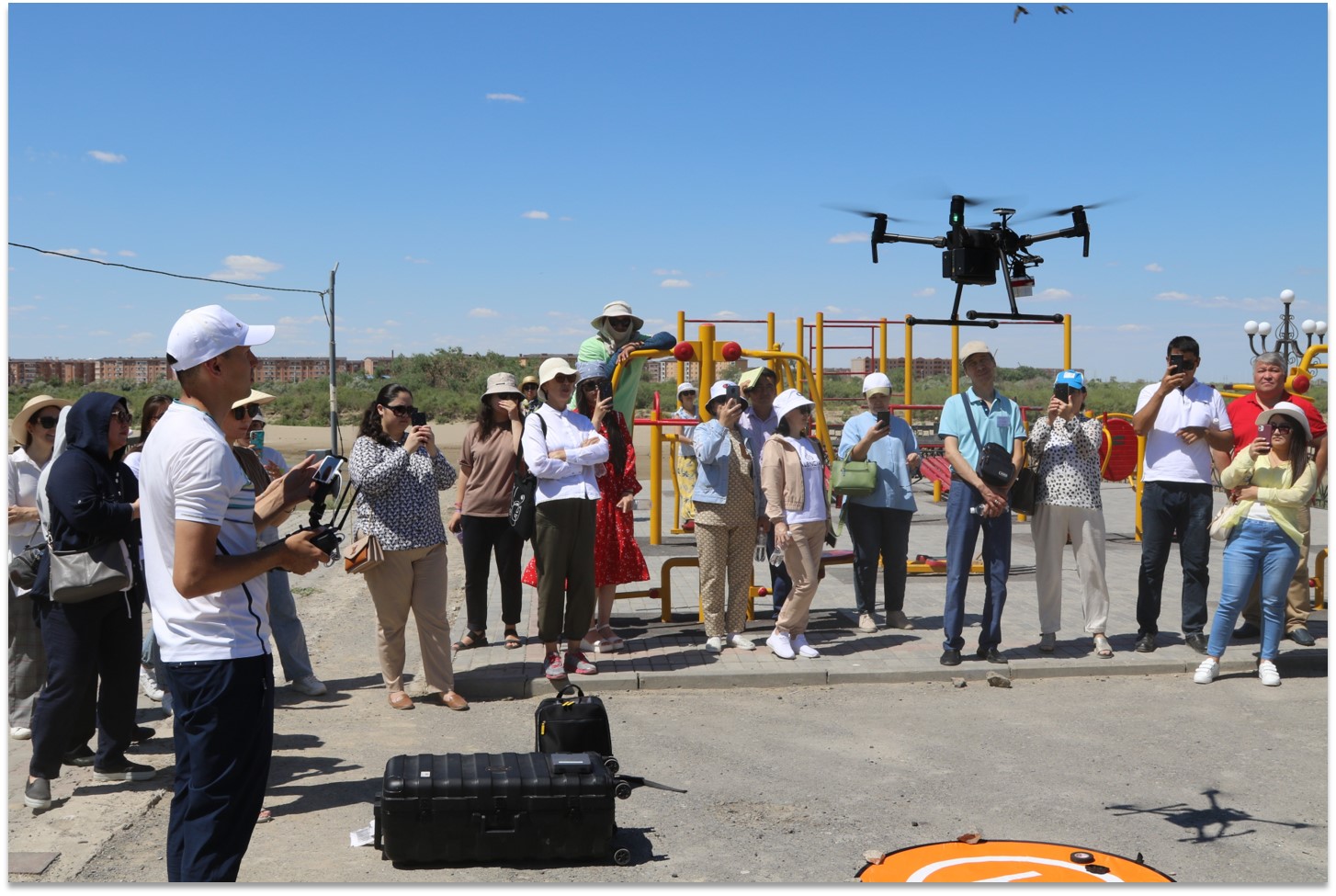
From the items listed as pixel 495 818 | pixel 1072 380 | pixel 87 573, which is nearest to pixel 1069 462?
pixel 1072 380

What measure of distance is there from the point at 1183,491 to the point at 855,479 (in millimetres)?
2133

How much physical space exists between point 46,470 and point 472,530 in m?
3.14

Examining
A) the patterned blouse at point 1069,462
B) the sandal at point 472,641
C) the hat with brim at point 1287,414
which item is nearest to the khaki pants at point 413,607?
the sandal at point 472,641

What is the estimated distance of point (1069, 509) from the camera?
298 inches

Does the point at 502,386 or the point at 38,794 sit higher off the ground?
the point at 502,386

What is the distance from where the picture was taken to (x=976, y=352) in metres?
7.43

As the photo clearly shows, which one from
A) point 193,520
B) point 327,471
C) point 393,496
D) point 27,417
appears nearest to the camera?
point 193,520

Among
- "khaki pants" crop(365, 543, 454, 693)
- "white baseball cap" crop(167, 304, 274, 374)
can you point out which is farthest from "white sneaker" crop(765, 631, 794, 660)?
"white baseball cap" crop(167, 304, 274, 374)

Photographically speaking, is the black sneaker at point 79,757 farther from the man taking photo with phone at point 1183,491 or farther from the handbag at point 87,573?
the man taking photo with phone at point 1183,491

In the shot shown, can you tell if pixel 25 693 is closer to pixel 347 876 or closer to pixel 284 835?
pixel 284 835

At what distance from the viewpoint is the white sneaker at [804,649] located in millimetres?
7525

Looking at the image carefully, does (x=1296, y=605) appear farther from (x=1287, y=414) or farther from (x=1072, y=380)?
(x=1072, y=380)

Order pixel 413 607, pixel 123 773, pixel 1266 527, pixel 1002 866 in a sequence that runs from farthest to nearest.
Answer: pixel 1266 527 < pixel 413 607 < pixel 123 773 < pixel 1002 866

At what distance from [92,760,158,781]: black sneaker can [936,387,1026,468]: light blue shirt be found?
4.90 metres
